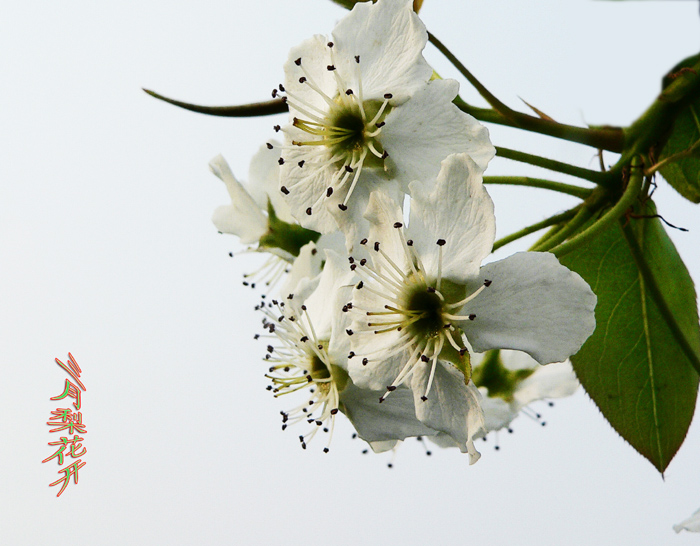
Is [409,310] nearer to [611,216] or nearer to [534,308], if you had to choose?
[534,308]

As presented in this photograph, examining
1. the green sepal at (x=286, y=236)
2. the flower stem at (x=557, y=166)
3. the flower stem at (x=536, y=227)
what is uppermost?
the green sepal at (x=286, y=236)

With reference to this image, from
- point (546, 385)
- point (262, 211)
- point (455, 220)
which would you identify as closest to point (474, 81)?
point (455, 220)

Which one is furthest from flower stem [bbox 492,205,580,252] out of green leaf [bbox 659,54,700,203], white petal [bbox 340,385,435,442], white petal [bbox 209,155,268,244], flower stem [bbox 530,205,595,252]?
white petal [bbox 209,155,268,244]

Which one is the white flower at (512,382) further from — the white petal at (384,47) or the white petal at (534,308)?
the white petal at (384,47)

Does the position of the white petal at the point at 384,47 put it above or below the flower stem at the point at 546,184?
above

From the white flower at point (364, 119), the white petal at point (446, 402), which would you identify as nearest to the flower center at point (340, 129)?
the white flower at point (364, 119)

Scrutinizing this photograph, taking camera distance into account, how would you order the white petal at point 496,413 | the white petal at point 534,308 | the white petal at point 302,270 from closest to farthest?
1. the white petal at point 534,308
2. the white petal at point 302,270
3. the white petal at point 496,413

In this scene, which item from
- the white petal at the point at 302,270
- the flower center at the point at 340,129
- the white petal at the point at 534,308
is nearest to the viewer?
the white petal at the point at 534,308

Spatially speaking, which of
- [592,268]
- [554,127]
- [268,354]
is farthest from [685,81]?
[268,354]
